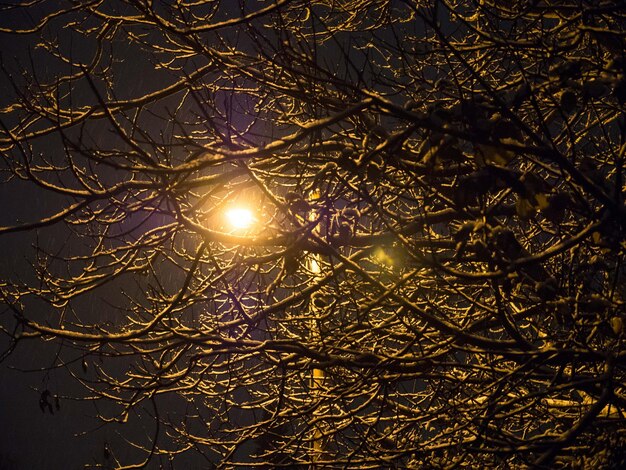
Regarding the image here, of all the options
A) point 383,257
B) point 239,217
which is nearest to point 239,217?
point 239,217

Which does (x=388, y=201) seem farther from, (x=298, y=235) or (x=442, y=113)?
(x=442, y=113)

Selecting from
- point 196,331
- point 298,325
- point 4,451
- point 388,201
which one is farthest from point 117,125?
point 4,451

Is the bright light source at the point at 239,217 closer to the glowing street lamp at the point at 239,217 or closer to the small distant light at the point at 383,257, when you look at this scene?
the glowing street lamp at the point at 239,217

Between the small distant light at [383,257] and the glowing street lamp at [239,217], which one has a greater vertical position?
the glowing street lamp at [239,217]

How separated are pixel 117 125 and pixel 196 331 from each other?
1928 millimetres

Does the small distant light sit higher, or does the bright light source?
the bright light source

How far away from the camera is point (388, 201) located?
18.8 ft

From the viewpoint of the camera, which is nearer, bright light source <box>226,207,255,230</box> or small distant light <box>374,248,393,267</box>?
small distant light <box>374,248,393,267</box>

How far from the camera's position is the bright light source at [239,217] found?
496 centimetres

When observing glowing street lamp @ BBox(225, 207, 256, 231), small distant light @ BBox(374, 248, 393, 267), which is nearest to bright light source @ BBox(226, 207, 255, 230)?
glowing street lamp @ BBox(225, 207, 256, 231)

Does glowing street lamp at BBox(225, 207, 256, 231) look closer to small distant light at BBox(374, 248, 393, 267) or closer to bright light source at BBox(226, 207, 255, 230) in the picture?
bright light source at BBox(226, 207, 255, 230)

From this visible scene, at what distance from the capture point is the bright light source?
16.3 feet

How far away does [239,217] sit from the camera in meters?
4.96

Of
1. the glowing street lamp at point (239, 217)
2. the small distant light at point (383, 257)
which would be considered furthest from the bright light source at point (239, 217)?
the small distant light at point (383, 257)
